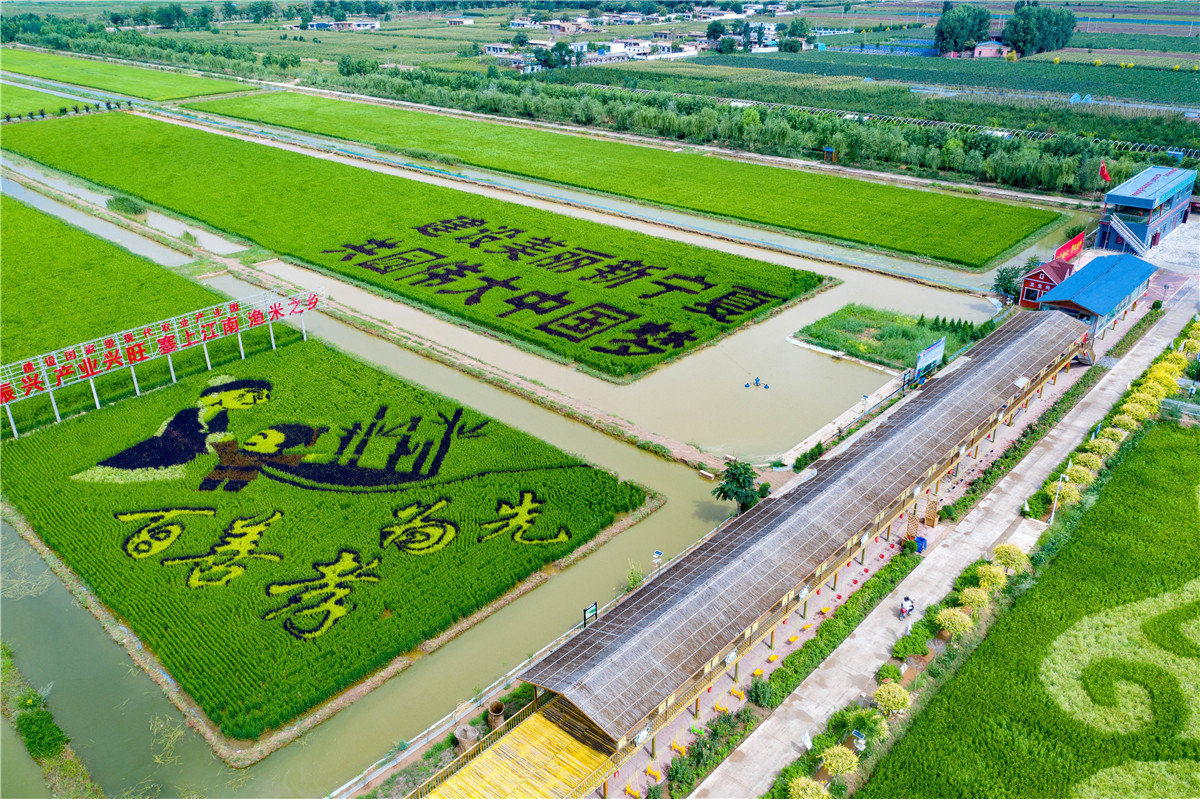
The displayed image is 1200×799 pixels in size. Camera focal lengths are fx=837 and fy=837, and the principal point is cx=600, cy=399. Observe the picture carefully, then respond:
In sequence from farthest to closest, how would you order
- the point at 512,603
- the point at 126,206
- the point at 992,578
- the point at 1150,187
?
1. the point at 126,206
2. the point at 1150,187
3. the point at 512,603
4. the point at 992,578

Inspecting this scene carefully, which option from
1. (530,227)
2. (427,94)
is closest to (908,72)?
(427,94)

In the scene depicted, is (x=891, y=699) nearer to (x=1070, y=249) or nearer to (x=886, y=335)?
(x=886, y=335)

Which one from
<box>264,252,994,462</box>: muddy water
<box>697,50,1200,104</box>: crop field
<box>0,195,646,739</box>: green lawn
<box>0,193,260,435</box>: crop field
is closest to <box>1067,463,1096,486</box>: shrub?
<box>264,252,994,462</box>: muddy water

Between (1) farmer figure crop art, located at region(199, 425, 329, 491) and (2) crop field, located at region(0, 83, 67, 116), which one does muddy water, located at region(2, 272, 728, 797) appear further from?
(2) crop field, located at region(0, 83, 67, 116)

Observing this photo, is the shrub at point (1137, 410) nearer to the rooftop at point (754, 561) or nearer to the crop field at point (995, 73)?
the rooftop at point (754, 561)

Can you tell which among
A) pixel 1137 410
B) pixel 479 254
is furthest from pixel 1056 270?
pixel 479 254

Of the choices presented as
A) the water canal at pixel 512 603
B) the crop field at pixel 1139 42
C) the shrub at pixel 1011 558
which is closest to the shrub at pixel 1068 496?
the shrub at pixel 1011 558
